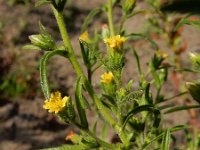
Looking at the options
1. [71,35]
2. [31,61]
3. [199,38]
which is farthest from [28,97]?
[199,38]

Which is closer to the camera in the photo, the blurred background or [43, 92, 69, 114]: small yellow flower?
[43, 92, 69, 114]: small yellow flower

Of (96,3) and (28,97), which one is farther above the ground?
(96,3)

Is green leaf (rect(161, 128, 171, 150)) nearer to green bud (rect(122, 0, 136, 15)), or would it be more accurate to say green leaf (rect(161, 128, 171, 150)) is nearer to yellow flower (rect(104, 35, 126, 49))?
yellow flower (rect(104, 35, 126, 49))

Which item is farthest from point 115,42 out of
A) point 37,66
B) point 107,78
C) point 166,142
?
point 37,66

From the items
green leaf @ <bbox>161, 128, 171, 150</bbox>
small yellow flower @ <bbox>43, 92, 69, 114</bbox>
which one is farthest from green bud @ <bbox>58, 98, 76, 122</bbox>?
green leaf @ <bbox>161, 128, 171, 150</bbox>

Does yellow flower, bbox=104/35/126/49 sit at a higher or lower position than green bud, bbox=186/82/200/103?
higher

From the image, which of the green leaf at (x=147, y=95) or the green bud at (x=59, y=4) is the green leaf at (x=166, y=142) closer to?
the green leaf at (x=147, y=95)

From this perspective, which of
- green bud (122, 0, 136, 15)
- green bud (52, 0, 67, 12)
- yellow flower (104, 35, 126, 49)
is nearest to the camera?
Result: green bud (52, 0, 67, 12)

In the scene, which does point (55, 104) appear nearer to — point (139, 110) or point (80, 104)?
point (80, 104)

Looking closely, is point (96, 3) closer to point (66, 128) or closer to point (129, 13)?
point (66, 128)
